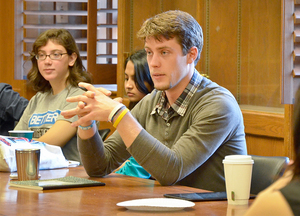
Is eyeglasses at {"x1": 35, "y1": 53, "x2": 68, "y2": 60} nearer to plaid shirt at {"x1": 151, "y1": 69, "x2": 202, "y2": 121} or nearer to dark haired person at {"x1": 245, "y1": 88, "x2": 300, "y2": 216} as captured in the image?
plaid shirt at {"x1": 151, "y1": 69, "x2": 202, "y2": 121}

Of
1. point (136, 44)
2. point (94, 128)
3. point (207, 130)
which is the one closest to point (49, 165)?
point (94, 128)

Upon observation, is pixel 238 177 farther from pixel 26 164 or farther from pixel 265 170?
pixel 26 164

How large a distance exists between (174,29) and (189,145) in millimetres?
490

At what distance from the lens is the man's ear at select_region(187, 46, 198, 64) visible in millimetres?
1978

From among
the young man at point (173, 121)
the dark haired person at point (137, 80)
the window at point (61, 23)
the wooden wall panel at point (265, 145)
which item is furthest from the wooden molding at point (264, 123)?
the window at point (61, 23)

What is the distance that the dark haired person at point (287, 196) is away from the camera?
0.56m

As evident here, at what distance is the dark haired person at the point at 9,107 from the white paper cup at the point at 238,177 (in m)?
2.29

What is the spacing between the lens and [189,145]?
1.71m

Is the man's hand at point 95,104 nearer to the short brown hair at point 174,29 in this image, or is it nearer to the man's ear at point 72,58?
the short brown hair at point 174,29

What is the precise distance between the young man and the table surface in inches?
4.3

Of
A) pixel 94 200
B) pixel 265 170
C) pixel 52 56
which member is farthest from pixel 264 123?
pixel 94 200

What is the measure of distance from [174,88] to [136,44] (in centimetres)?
218

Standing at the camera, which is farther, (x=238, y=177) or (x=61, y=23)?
(x=61, y=23)

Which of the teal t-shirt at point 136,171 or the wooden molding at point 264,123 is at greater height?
the wooden molding at point 264,123
